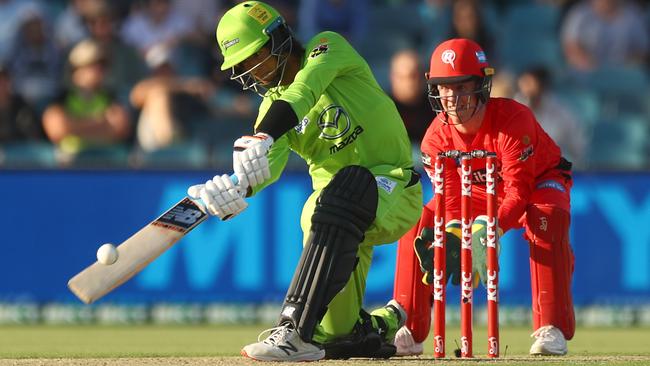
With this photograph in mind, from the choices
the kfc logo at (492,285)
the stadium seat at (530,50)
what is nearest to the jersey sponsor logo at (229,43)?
the kfc logo at (492,285)

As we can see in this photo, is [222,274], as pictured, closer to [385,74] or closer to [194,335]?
[194,335]

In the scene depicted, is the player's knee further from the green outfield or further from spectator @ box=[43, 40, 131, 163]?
spectator @ box=[43, 40, 131, 163]

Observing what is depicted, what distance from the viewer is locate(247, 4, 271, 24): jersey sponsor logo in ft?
21.0

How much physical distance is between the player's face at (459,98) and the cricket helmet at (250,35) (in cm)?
87

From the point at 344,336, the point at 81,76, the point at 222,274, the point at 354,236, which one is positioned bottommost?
the point at 344,336

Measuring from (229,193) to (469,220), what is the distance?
1258mm

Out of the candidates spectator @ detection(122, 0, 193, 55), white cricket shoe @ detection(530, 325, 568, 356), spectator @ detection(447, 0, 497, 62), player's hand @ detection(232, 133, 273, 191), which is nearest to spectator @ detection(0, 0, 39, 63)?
spectator @ detection(122, 0, 193, 55)

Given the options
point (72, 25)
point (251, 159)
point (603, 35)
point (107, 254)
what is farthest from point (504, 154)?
point (72, 25)

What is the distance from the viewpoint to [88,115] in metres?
12.2

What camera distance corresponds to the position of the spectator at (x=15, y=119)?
1213cm

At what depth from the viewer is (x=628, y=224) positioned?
1120 cm

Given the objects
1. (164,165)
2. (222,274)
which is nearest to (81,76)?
(164,165)

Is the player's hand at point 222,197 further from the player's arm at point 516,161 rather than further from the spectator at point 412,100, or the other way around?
the spectator at point 412,100

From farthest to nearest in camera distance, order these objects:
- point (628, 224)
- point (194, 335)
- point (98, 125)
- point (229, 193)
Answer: point (98, 125), point (628, 224), point (194, 335), point (229, 193)
